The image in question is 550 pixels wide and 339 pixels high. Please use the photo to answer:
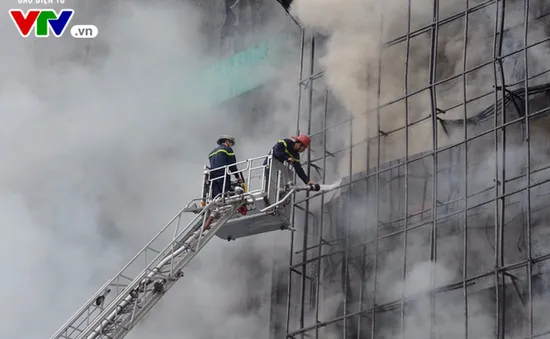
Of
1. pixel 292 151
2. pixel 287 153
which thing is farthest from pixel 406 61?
pixel 287 153

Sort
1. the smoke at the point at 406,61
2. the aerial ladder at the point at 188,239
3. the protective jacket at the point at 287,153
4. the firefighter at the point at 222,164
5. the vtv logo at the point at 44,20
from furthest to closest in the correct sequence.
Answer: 1. the vtv logo at the point at 44,20
2. the smoke at the point at 406,61
3. the protective jacket at the point at 287,153
4. the firefighter at the point at 222,164
5. the aerial ladder at the point at 188,239

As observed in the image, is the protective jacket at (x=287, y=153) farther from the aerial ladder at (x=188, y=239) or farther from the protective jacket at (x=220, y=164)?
the protective jacket at (x=220, y=164)

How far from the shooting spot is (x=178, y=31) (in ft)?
75.6

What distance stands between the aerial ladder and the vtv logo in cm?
1125

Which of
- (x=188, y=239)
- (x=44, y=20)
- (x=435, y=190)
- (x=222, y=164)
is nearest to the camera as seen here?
(x=188, y=239)

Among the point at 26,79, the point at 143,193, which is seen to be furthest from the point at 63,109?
the point at 143,193

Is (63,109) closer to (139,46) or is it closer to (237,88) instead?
(139,46)

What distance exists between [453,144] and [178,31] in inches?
392

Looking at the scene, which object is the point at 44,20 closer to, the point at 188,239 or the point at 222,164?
the point at 222,164

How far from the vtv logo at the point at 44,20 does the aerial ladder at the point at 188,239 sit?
443 inches

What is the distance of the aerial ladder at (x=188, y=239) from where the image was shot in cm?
1270

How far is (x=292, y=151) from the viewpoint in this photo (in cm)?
1423

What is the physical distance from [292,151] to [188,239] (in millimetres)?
1869

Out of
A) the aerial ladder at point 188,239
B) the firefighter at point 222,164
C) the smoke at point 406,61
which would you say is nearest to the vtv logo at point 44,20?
the smoke at point 406,61
